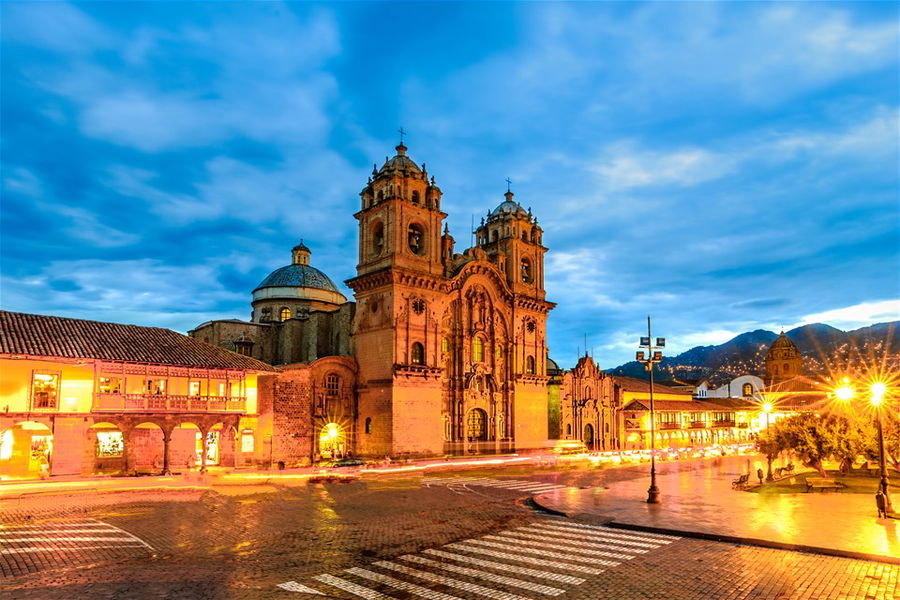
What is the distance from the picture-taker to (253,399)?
4019cm

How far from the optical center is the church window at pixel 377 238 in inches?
1930

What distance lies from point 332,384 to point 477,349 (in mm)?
13645

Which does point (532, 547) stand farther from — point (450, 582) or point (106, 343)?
point (106, 343)

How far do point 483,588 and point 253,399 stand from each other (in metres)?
31.1

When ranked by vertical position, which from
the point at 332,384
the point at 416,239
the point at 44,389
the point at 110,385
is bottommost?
the point at 332,384

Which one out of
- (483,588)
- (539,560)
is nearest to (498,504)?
(539,560)

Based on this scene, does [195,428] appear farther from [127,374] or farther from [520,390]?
[520,390]

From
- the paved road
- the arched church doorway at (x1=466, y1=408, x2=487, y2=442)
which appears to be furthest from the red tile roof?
the arched church doorway at (x1=466, y1=408, x2=487, y2=442)

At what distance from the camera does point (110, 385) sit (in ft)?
111

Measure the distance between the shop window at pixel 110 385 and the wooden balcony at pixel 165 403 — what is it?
0.62 meters

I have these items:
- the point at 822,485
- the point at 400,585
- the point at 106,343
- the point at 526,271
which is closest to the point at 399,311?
the point at 526,271

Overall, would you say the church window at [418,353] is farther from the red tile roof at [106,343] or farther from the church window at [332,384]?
the red tile roof at [106,343]

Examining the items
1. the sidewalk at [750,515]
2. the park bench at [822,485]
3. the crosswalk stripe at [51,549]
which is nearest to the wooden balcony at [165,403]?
the crosswalk stripe at [51,549]

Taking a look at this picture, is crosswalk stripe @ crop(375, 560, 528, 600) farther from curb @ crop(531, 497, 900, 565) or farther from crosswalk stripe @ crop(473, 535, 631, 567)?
curb @ crop(531, 497, 900, 565)
